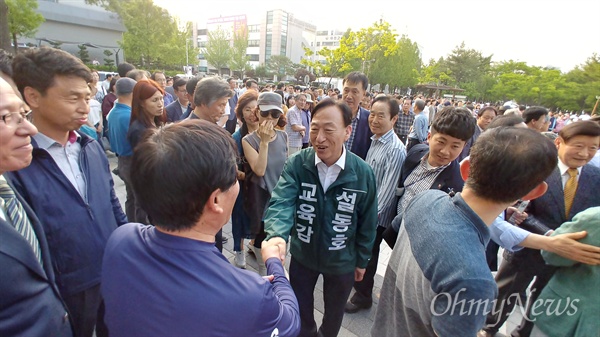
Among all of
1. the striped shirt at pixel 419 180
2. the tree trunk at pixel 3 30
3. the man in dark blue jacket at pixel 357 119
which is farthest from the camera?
the tree trunk at pixel 3 30

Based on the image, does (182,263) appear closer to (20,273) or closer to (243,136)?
(20,273)

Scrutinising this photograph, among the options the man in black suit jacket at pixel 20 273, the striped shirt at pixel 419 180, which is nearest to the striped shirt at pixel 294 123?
the striped shirt at pixel 419 180

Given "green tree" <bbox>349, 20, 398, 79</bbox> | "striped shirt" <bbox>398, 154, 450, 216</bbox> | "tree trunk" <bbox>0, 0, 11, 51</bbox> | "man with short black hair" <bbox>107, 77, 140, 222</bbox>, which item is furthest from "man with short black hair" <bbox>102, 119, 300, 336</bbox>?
"green tree" <bbox>349, 20, 398, 79</bbox>

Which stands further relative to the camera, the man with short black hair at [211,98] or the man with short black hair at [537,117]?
the man with short black hair at [537,117]

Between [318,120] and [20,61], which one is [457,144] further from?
[20,61]

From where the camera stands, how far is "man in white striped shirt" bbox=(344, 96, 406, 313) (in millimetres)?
2717

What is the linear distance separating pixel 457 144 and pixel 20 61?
9.29ft

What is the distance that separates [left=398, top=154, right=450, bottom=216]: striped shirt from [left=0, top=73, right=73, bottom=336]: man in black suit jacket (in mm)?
2140

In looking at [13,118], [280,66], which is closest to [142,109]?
[13,118]

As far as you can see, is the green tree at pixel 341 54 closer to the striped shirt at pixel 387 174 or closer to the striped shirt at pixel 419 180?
the striped shirt at pixel 387 174

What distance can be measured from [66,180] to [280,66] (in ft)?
184

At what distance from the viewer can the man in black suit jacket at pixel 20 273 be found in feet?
3.21

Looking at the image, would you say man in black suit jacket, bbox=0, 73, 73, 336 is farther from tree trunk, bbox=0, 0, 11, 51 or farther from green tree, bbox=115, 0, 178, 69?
green tree, bbox=115, 0, 178, 69

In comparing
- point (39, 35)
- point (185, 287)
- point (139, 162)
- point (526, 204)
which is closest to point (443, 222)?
point (185, 287)
